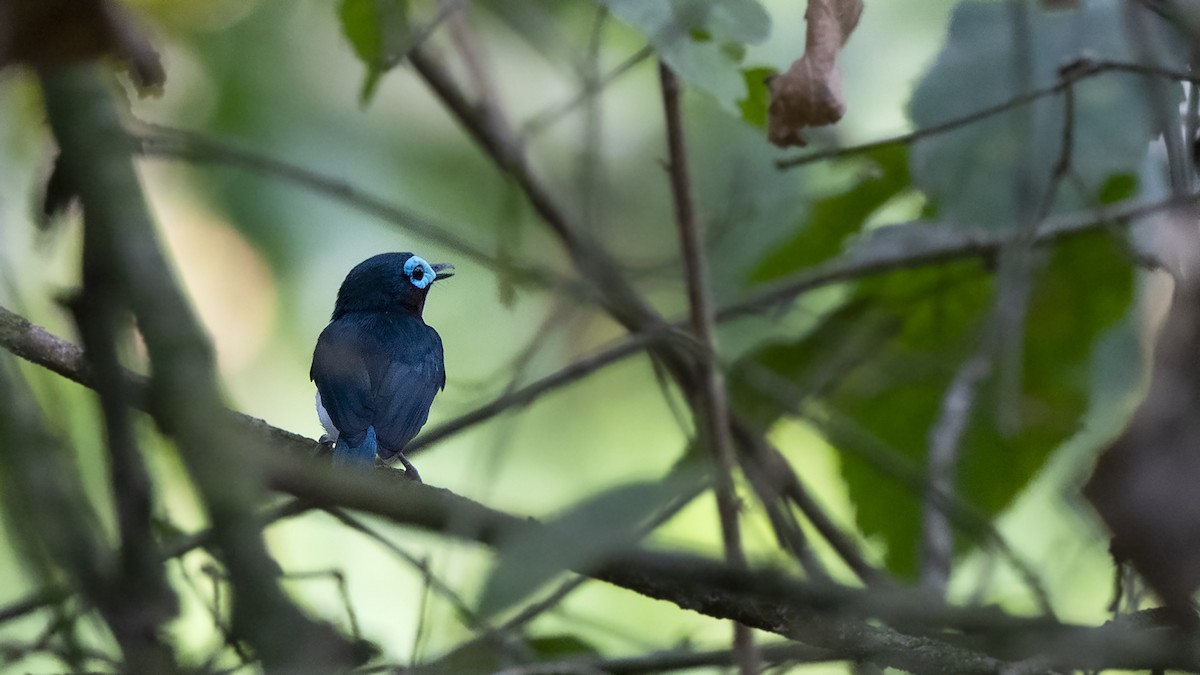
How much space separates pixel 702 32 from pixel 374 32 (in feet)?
1.66

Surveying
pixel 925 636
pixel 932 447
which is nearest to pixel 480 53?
pixel 932 447

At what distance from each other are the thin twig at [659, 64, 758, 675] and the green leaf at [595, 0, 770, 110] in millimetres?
449

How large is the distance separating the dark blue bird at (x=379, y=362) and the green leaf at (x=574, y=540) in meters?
0.31

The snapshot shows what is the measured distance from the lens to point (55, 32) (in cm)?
63

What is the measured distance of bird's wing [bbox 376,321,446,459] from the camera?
1.64m

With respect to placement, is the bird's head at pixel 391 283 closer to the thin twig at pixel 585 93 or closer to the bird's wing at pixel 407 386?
the bird's wing at pixel 407 386

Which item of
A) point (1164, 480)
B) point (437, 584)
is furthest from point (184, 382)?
point (437, 584)

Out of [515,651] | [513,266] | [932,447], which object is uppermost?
[513,266]

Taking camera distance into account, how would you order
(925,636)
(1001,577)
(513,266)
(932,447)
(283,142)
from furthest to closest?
(283,142), (1001,577), (932,447), (513,266), (925,636)

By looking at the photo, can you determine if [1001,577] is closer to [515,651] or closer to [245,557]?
[515,651]

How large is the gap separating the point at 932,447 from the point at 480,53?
1.30 meters

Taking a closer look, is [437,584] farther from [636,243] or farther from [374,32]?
[636,243]

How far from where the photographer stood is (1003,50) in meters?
2.11

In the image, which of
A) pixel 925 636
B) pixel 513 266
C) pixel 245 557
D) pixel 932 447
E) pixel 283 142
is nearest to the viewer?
pixel 245 557
